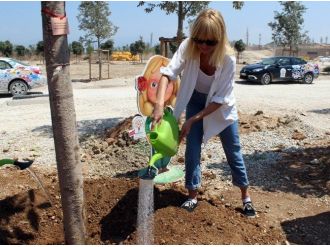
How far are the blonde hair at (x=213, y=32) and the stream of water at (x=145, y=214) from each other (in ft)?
3.14

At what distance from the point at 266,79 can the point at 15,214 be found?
15.5 m

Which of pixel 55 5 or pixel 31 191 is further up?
pixel 55 5

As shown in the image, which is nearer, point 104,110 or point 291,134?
point 291,134

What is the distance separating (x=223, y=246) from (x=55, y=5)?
5.87 feet

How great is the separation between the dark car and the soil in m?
13.5

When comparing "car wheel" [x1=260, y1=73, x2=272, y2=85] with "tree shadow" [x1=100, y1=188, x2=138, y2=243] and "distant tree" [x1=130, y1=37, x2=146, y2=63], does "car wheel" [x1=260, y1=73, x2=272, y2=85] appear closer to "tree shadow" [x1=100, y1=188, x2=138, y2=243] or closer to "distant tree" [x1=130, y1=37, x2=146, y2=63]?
"tree shadow" [x1=100, y1=188, x2=138, y2=243]

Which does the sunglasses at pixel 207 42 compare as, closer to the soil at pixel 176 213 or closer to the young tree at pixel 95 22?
the soil at pixel 176 213

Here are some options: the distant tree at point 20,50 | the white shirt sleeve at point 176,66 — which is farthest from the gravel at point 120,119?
the distant tree at point 20,50

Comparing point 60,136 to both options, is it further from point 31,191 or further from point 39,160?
point 39,160

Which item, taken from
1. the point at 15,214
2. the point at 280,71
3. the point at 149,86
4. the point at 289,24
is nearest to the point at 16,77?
the point at 280,71

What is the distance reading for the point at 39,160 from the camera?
529cm

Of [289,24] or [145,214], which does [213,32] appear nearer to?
[145,214]

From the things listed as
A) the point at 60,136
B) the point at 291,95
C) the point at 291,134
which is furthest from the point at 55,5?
the point at 291,95

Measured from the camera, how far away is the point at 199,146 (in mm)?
3473
